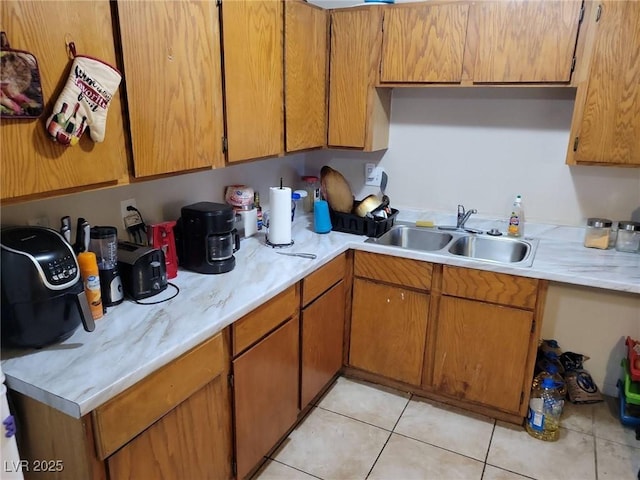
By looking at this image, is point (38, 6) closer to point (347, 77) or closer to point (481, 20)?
point (347, 77)

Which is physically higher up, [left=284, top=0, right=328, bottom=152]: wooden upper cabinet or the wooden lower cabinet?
[left=284, top=0, right=328, bottom=152]: wooden upper cabinet

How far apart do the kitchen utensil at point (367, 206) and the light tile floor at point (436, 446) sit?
40.2 inches

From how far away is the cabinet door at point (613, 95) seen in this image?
6.18 ft

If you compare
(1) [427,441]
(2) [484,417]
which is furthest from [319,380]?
(2) [484,417]

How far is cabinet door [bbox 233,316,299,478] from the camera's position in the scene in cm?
169

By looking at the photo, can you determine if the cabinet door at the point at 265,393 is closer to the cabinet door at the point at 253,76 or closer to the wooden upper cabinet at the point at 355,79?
the cabinet door at the point at 253,76

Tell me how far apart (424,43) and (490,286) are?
1.24 m

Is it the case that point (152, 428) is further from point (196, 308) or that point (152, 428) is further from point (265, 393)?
point (265, 393)

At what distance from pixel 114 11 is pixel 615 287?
2.10m

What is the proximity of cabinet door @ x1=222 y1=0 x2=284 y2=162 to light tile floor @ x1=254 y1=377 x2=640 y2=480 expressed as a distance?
1359 millimetres

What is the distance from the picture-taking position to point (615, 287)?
189 cm

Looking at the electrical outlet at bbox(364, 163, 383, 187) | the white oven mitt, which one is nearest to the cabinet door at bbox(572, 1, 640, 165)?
the electrical outlet at bbox(364, 163, 383, 187)

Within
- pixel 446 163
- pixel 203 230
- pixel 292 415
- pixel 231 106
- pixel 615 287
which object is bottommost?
pixel 292 415

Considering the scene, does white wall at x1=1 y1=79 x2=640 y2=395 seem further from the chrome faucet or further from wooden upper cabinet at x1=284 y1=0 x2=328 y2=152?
wooden upper cabinet at x1=284 y1=0 x2=328 y2=152
